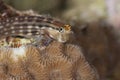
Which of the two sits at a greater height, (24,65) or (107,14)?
(107,14)

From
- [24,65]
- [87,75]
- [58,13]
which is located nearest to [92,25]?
[58,13]

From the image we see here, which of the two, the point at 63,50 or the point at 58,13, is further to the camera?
the point at 58,13

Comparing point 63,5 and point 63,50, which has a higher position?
point 63,5

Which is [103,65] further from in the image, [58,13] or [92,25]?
[58,13]

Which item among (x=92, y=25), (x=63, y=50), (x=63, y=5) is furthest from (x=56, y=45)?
(x=63, y=5)

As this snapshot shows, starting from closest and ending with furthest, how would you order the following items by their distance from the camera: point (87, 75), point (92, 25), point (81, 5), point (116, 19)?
point (87, 75) < point (92, 25) < point (116, 19) < point (81, 5)

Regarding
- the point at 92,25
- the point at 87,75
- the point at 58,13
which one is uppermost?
the point at 58,13

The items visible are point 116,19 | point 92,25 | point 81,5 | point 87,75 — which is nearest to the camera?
point 87,75

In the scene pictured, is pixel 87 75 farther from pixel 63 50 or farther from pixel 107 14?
pixel 107 14

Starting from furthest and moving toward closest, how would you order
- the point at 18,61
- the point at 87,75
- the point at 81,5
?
the point at 81,5
the point at 87,75
the point at 18,61
